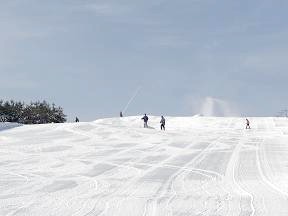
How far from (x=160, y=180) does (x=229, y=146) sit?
14.0 metres

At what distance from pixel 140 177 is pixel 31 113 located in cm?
8070

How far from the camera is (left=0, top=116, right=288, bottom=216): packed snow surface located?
1122cm

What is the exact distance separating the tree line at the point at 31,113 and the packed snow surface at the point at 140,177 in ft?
190

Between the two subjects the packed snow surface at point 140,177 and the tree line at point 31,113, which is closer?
the packed snow surface at point 140,177

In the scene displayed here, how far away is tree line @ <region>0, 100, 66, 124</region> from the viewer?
3590 inches

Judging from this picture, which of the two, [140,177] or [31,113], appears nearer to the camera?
[140,177]

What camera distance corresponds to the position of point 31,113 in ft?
313

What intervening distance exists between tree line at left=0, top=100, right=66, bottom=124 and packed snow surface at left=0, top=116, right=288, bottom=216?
57.8 metres

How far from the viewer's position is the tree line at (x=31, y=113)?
91.2 metres

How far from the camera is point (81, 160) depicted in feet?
73.4

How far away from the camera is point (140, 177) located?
16547 mm

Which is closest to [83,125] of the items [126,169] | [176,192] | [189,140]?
[189,140]

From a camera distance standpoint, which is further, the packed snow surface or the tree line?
the tree line

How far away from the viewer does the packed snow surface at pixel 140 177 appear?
442 inches
